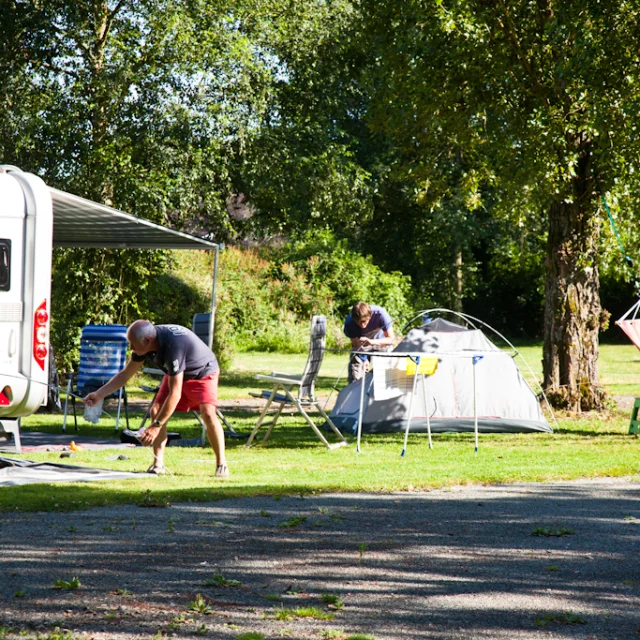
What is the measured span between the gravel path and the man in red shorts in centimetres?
101

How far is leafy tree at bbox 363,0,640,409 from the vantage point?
36.0ft

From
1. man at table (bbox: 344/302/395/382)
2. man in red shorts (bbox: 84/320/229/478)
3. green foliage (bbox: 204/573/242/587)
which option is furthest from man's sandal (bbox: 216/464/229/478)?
man at table (bbox: 344/302/395/382)

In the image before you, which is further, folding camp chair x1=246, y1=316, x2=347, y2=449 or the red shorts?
folding camp chair x1=246, y1=316, x2=347, y2=449

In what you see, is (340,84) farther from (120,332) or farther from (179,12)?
(120,332)

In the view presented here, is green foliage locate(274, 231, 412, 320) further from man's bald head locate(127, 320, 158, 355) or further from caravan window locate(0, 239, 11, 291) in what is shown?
man's bald head locate(127, 320, 158, 355)

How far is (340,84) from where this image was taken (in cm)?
1722

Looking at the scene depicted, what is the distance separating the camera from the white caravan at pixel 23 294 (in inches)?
327

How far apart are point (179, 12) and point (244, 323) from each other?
12110 millimetres

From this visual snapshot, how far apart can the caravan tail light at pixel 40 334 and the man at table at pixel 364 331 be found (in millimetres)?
3791

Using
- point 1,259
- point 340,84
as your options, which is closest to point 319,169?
point 340,84

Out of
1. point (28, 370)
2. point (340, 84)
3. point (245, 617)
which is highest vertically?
point (340, 84)

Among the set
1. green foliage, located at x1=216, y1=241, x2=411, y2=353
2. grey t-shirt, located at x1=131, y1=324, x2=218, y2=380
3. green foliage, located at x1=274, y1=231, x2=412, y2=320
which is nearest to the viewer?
grey t-shirt, located at x1=131, y1=324, x2=218, y2=380

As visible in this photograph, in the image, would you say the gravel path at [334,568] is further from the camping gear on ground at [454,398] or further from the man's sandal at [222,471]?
the camping gear on ground at [454,398]

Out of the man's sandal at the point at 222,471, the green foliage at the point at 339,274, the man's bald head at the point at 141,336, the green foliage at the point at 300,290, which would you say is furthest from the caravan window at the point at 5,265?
the green foliage at the point at 339,274
